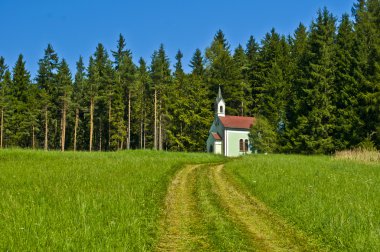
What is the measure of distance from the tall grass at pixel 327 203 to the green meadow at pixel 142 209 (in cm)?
2

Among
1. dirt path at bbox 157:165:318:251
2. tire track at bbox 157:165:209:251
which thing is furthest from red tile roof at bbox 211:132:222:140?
dirt path at bbox 157:165:318:251

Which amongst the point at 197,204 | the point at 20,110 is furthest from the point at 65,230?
the point at 20,110

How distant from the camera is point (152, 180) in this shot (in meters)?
15.7

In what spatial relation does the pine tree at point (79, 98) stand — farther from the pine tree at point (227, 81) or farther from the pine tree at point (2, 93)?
the pine tree at point (227, 81)

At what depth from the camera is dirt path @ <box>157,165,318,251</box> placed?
25.2 feet

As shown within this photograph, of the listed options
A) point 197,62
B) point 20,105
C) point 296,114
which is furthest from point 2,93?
point 296,114

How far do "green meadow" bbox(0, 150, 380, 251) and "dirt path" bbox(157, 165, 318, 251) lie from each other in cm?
7

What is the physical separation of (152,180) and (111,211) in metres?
5.88

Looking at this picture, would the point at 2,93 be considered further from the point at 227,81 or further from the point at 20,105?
the point at 227,81

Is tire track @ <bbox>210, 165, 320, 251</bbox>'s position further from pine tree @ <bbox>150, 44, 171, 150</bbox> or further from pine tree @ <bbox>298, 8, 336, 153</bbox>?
pine tree @ <bbox>150, 44, 171, 150</bbox>

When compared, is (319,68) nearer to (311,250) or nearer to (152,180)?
(152,180)

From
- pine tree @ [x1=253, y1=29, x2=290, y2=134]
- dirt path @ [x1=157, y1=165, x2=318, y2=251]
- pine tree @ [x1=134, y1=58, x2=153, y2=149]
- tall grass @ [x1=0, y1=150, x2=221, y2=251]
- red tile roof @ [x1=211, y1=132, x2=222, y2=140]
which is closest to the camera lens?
tall grass @ [x1=0, y1=150, x2=221, y2=251]

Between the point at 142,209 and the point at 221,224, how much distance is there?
257cm

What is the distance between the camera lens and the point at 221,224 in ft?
30.0
